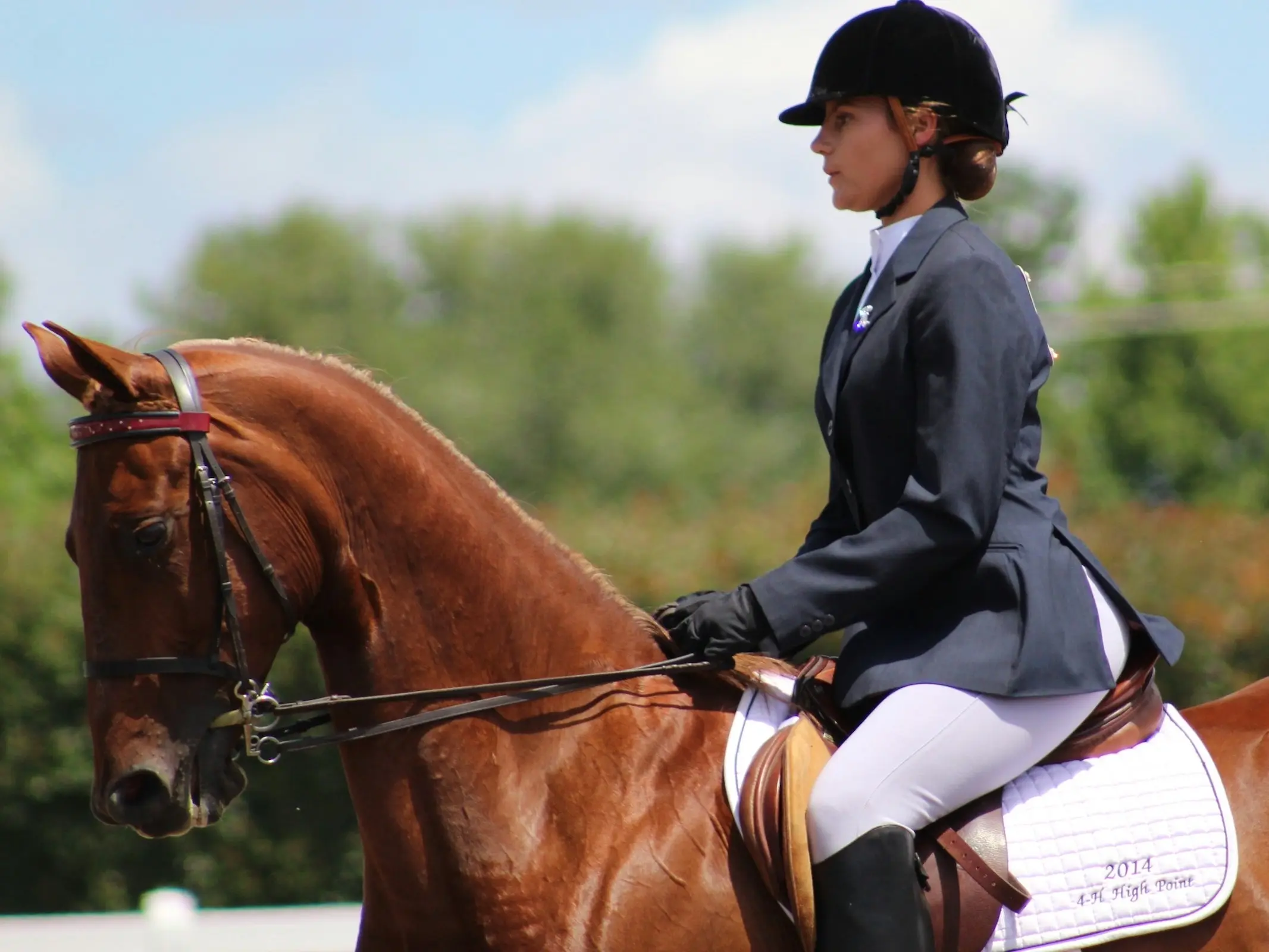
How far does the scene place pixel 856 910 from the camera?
2920mm

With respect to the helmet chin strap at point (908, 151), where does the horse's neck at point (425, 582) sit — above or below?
below

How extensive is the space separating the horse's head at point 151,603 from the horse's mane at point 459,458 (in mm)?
288

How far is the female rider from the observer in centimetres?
298

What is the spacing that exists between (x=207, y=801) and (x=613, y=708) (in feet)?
2.80

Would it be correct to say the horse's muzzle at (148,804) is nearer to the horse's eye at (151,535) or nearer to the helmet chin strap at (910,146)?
the horse's eye at (151,535)

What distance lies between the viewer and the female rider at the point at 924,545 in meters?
2.98

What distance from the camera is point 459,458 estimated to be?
10.9 ft

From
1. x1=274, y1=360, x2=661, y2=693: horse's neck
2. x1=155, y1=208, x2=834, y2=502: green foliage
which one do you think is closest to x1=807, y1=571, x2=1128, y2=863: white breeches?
x1=274, y1=360, x2=661, y2=693: horse's neck

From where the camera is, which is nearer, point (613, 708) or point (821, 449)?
point (613, 708)

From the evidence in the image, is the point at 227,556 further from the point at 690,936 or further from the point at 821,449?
the point at 821,449

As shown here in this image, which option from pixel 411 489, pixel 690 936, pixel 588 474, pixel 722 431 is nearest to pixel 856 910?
pixel 690 936

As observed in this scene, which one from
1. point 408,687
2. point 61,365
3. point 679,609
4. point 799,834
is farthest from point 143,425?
point 799,834

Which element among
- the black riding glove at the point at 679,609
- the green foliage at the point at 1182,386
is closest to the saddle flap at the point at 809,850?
the black riding glove at the point at 679,609

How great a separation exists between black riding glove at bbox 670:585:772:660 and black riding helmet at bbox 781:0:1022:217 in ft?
3.19
